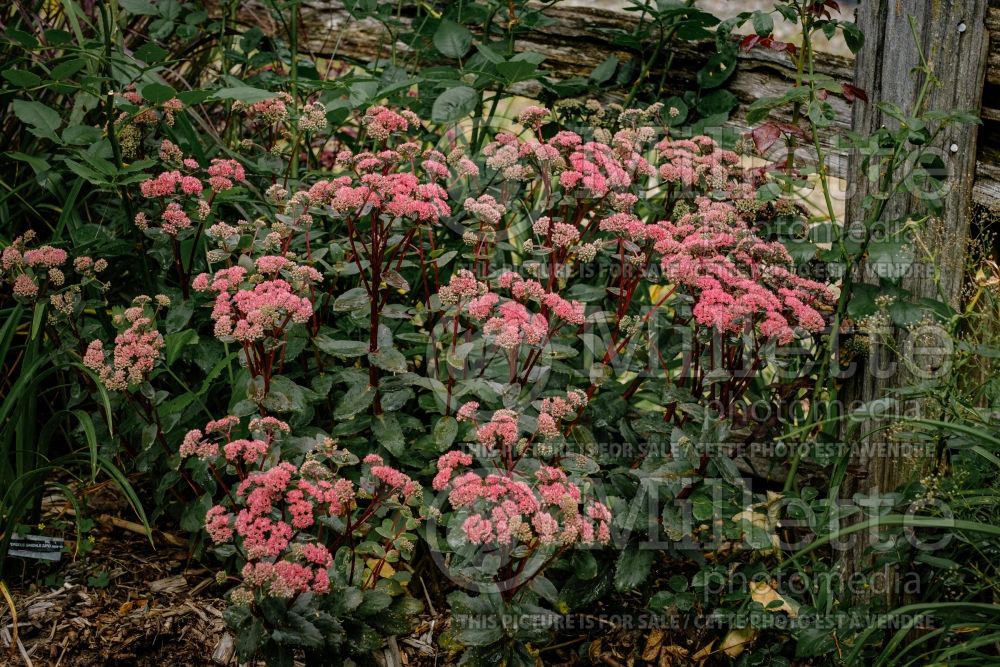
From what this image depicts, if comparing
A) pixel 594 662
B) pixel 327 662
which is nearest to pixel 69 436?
pixel 327 662

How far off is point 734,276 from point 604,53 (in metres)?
1.44

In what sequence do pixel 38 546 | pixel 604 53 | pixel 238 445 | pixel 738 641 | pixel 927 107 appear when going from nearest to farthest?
pixel 238 445, pixel 738 641, pixel 38 546, pixel 927 107, pixel 604 53

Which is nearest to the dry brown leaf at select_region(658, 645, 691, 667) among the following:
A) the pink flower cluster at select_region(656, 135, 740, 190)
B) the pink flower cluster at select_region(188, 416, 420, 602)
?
the pink flower cluster at select_region(188, 416, 420, 602)

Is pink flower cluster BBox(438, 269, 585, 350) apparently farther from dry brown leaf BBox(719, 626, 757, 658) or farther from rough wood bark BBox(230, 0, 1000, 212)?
rough wood bark BBox(230, 0, 1000, 212)

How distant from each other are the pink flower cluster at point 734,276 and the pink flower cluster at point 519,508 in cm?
51

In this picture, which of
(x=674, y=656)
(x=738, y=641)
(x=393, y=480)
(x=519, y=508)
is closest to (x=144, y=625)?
(x=393, y=480)

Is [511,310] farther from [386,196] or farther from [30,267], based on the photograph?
[30,267]

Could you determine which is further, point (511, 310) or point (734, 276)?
point (734, 276)

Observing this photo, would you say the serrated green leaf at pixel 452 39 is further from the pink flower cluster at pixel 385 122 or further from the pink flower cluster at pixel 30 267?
the pink flower cluster at pixel 30 267

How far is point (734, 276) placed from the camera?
2162 millimetres

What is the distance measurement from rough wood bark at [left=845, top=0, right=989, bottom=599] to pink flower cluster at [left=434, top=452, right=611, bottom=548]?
41.7 inches

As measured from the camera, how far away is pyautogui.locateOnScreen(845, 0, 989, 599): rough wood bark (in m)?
2.44

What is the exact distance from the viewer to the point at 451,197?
2.80 meters

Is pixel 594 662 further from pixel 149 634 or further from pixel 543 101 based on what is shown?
pixel 543 101
